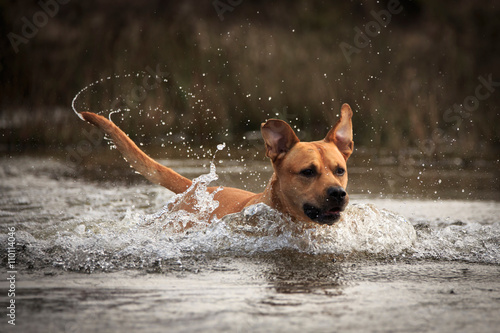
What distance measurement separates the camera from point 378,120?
42.9 feet

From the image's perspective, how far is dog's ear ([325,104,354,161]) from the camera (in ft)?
17.0

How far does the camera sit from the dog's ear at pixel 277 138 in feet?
16.3

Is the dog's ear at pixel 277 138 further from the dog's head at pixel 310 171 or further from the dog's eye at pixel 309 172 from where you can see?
the dog's eye at pixel 309 172

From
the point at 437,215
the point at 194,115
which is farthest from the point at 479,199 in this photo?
the point at 194,115

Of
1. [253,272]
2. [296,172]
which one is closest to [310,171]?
[296,172]

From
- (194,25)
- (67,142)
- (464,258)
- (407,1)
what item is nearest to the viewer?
(464,258)

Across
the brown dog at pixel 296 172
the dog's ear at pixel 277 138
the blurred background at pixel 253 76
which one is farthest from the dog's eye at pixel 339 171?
the blurred background at pixel 253 76

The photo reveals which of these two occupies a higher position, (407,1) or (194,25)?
(407,1)

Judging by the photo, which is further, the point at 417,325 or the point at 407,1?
the point at 407,1

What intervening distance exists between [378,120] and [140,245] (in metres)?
9.30

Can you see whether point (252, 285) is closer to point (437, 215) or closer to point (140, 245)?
point (140, 245)

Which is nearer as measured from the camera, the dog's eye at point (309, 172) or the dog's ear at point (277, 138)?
the dog's eye at point (309, 172)

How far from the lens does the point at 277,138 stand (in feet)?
16.6

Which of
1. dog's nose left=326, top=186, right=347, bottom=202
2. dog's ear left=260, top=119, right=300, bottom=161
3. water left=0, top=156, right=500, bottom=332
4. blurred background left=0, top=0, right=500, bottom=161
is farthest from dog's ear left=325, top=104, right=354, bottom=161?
blurred background left=0, top=0, right=500, bottom=161
